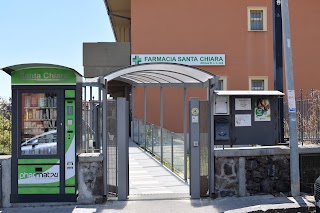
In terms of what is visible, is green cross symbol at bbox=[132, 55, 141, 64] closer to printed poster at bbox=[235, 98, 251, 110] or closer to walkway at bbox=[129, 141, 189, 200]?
walkway at bbox=[129, 141, 189, 200]

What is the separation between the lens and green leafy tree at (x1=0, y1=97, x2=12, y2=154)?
318 inches

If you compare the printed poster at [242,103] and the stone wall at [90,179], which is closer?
the stone wall at [90,179]

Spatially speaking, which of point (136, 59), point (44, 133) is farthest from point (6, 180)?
point (136, 59)

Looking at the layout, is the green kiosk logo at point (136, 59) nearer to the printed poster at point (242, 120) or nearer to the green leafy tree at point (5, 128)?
the printed poster at point (242, 120)

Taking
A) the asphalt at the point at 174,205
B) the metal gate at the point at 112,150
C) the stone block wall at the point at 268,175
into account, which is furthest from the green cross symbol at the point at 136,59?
the stone block wall at the point at 268,175

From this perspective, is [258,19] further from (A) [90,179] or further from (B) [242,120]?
(A) [90,179]

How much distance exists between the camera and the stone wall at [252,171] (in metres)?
8.24

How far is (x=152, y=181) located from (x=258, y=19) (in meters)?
13.9

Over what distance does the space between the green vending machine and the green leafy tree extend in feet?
2.09

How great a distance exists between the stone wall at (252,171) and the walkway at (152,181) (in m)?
0.88

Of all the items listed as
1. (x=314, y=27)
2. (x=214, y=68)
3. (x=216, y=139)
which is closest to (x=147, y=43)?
(x=214, y=68)

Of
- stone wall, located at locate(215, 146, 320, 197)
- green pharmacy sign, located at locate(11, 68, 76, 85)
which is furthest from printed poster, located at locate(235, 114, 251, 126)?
green pharmacy sign, located at locate(11, 68, 76, 85)

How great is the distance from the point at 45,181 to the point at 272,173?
4.48 meters

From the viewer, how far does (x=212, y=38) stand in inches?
827
